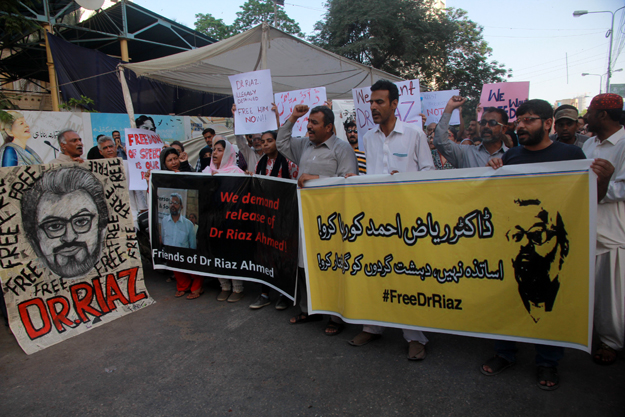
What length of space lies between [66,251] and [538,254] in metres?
4.07

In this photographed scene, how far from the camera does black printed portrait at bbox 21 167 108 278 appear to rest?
11.7ft

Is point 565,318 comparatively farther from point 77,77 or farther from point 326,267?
point 77,77

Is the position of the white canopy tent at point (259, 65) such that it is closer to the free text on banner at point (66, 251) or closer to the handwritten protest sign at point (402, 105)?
the handwritten protest sign at point (402, 105)

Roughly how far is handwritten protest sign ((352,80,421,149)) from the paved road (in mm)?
2914

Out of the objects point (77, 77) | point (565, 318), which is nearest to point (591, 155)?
point (565, 318)

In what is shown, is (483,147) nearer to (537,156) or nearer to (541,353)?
(537,156)

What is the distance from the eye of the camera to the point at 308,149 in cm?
363

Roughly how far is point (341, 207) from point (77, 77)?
11.8 m

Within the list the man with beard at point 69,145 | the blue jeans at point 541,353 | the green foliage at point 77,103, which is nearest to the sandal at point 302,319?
the blue jeans at point 541,353

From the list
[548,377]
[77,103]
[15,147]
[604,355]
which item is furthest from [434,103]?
[77,103]

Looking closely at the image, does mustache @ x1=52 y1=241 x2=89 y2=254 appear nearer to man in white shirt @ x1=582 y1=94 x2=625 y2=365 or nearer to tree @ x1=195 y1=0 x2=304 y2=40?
man in white shirt @ x1=582 y1=94 x2=625 y2=365

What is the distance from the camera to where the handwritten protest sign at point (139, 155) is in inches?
236

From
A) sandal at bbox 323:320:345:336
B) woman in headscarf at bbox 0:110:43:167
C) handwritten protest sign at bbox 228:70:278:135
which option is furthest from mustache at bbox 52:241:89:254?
woman in headscarf at bbox 0:110:43:167

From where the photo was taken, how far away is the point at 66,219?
3746mm
